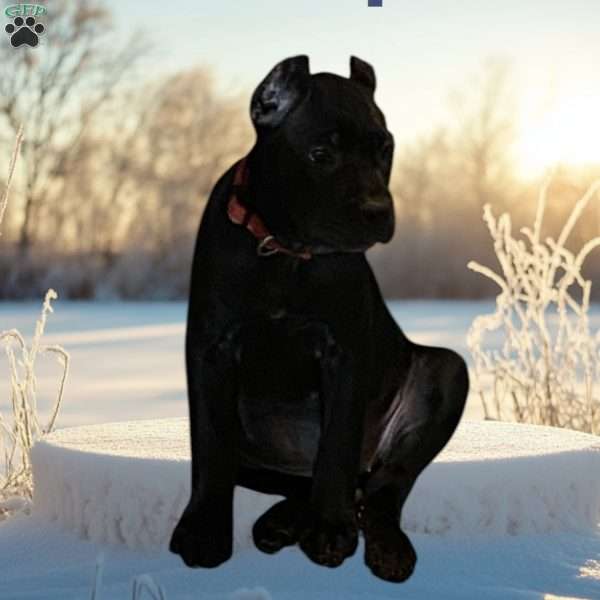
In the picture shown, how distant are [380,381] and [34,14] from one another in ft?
5.44

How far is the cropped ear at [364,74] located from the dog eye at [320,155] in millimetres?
131

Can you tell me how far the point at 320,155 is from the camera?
1322mm

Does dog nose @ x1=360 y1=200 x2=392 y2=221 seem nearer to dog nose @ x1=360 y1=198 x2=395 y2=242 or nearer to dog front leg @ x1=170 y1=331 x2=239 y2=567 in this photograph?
dog nose @ x1=360 y1=198 x2=395 y2=242

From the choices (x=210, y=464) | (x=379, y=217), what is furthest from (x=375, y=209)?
(x=210, y=464)

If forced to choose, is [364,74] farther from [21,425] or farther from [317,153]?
[21,425]

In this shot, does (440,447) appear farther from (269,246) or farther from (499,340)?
(499,340)

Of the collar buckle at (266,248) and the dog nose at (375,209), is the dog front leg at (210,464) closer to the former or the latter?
the collar buckle at (266,248)

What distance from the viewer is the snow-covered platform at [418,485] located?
3.31 metres

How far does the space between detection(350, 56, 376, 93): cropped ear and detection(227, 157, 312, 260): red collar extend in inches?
7.3

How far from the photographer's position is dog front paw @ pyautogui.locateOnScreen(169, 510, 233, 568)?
1.44 m

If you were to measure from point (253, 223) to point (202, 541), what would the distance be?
0.43m

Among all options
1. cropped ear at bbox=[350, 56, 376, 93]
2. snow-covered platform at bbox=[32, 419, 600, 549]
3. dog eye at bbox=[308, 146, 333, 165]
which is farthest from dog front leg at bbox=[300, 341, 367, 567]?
snow-covered platform at bbox=[32, 419, 600, 549]

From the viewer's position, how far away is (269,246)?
1.35m

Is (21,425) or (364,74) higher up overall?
(364,74)
